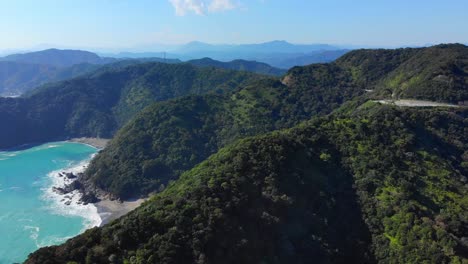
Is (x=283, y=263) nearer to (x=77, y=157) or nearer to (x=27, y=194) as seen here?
(x=27, y=194)

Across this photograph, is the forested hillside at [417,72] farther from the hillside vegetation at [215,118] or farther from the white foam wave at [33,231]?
the white foam wave at [33,231]

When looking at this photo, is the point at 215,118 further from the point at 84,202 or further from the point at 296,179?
the point at 296,179

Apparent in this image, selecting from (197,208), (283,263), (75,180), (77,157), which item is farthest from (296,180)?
(77,157)

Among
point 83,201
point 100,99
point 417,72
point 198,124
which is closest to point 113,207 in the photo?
point 83,201

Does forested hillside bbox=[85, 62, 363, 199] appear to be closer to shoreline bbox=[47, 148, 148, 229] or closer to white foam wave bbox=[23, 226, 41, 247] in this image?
shoreline bbox=[47, 148, 148, 229]

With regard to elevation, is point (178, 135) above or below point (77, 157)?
above

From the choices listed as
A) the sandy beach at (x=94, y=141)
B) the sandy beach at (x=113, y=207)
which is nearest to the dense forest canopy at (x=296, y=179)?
the sandy beach at (x=113, y=207)
